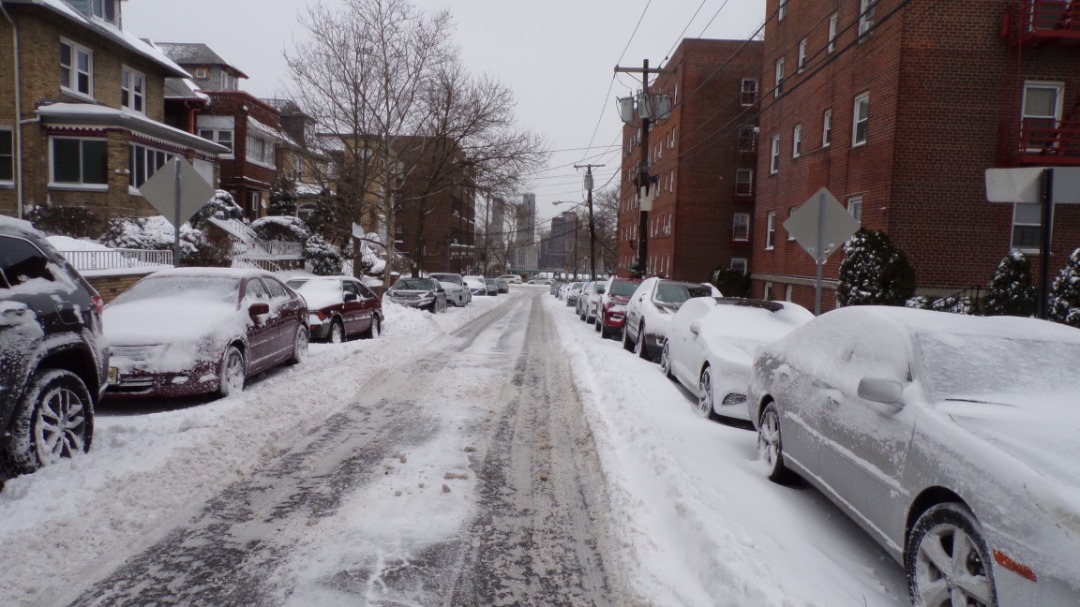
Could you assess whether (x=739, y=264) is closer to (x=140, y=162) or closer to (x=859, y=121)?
(x=859, y=121)

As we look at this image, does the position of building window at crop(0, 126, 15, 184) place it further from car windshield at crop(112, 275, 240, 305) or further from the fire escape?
the fire escape

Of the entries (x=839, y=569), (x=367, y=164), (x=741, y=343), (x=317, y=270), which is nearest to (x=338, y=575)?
(x=839, y=569)

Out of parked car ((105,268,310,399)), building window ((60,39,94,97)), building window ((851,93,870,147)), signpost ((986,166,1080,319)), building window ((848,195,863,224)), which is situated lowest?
parked car ((105,268,310,399))

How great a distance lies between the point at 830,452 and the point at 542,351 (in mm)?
9913

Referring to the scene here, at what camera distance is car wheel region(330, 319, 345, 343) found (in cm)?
1407

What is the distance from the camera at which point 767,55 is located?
27.4m

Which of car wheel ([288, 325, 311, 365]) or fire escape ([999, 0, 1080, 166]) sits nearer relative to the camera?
car wheel ([288, 325, 311, 365])

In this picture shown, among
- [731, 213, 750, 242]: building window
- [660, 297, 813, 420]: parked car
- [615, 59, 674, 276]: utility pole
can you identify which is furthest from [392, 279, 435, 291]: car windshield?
[731, 213, 750, 242]: building window

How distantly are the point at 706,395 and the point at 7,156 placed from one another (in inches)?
1038

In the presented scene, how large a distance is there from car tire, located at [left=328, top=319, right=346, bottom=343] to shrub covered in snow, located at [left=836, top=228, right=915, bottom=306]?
427 inches

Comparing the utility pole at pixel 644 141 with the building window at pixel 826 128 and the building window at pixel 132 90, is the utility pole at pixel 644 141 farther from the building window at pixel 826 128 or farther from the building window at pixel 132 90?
the building window at pixel 132 90

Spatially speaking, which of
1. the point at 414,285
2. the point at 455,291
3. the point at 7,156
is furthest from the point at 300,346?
the point at 455,291

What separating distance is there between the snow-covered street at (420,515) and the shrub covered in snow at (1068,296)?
24.5 ft

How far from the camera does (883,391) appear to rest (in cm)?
402
